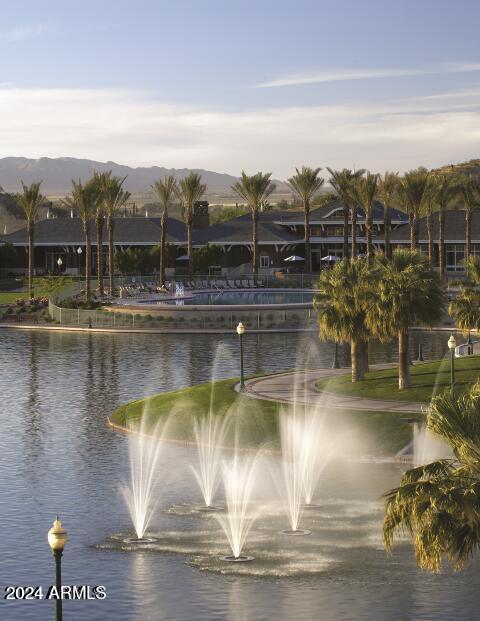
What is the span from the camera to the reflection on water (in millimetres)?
24672

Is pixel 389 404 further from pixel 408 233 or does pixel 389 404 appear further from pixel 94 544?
pixel 408 233

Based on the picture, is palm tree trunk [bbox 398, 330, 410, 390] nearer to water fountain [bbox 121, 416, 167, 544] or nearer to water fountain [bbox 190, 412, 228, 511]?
water fountain [bbox 190, 412, 228, 511]

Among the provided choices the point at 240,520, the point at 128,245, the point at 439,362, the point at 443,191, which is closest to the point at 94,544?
the point at 240,520

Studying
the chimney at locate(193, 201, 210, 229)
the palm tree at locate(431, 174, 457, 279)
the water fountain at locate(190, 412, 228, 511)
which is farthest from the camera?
the chimney at locate(193, 201, 210, 229)

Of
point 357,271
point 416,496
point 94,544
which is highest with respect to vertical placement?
point 357,271

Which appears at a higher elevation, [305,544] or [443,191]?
[443,191]

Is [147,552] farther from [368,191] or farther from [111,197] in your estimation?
[368,191]

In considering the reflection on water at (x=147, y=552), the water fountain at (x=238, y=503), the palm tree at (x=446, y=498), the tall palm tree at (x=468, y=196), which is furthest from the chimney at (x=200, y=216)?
the palm tree at (x=446, y=498)

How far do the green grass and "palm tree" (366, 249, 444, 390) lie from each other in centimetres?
6602

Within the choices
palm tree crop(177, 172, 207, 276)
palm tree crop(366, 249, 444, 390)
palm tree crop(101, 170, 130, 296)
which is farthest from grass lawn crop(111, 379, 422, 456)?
palm tree crop(177, 172, 207, 276)

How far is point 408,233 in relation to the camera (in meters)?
133

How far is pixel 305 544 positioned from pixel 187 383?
92.9 feet

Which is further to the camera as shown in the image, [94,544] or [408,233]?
[408,233]

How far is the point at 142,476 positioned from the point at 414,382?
14.9 m
